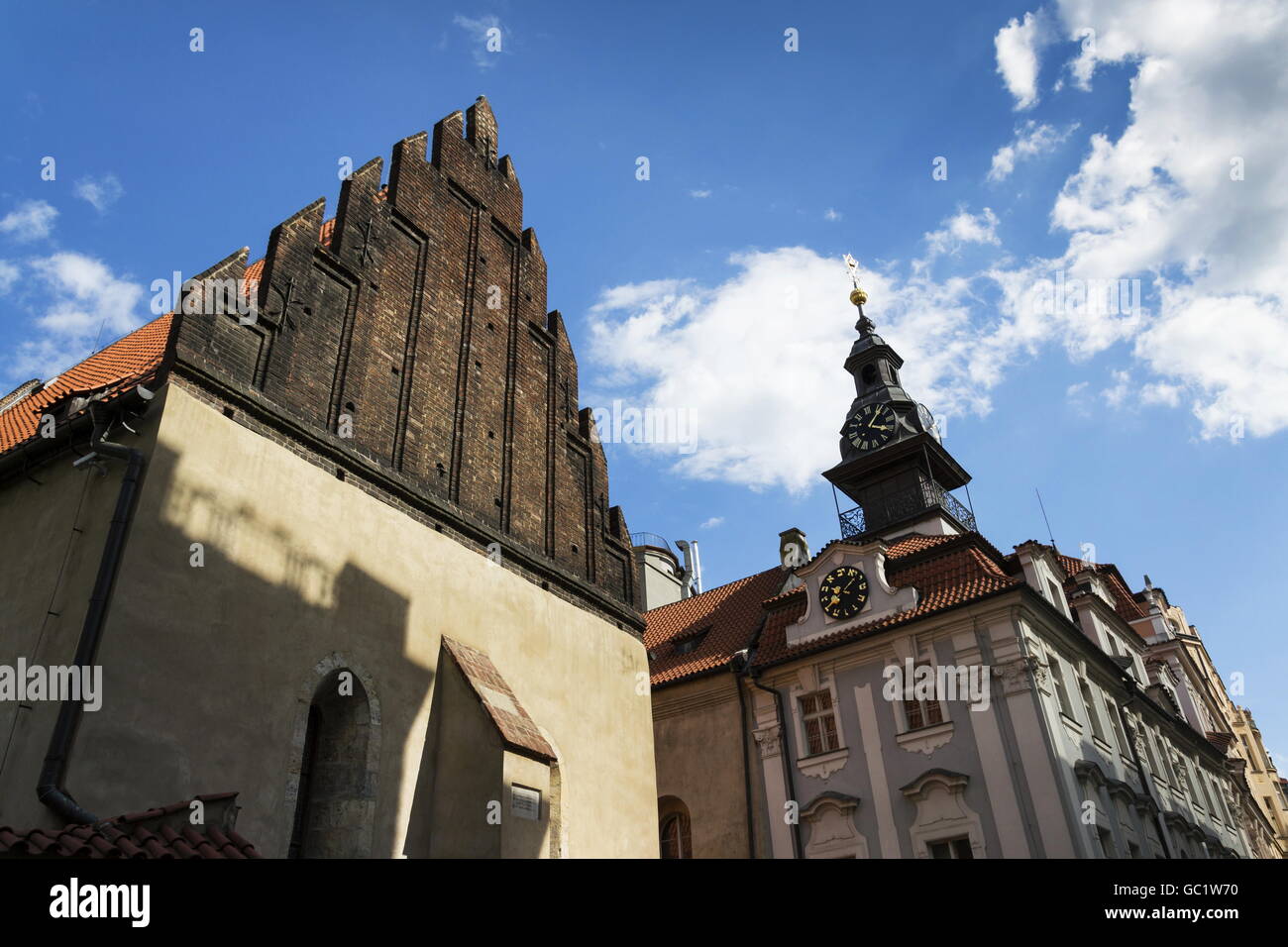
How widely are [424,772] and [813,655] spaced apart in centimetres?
1205

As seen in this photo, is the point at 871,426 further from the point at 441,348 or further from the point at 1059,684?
the point at 441,348

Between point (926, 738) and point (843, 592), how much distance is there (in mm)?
4123

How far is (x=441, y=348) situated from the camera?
45.6 ft

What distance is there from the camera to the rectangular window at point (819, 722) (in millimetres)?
20078

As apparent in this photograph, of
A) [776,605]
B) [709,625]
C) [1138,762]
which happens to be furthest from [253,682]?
[1138,762]

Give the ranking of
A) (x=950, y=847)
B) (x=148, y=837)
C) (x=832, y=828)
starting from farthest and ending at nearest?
(x=832, y=828) → (x=950, y=847) → (x=148, y=837)

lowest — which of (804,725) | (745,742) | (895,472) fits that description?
(745,742)

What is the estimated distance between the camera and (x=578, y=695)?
1384cm

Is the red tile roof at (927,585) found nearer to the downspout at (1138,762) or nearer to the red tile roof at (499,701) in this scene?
the downspout at (1138,762)

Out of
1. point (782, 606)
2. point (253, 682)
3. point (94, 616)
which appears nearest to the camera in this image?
point (94, 616)
